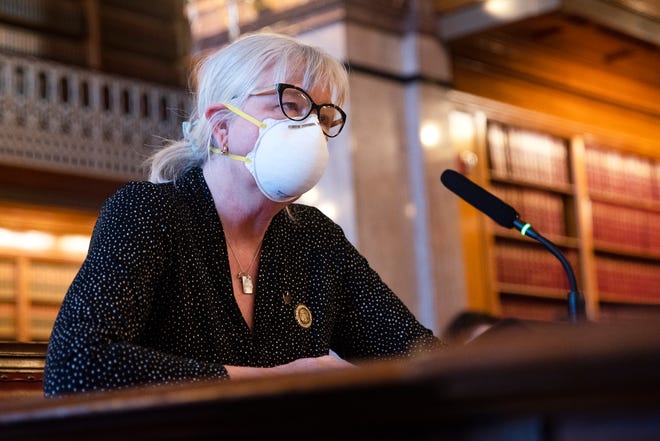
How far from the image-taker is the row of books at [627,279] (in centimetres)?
798

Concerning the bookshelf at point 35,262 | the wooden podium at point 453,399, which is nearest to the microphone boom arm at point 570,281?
the wooden podium at point 453,399

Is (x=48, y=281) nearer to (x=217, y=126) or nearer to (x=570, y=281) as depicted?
(x=217, y=126)

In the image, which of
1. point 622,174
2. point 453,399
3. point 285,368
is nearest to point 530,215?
point 622,174

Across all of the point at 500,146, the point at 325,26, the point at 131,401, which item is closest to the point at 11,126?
the point at 325,26

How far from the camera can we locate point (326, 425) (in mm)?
892

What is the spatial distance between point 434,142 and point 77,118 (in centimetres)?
330

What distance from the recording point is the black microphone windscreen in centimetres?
226

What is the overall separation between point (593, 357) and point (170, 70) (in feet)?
35.3

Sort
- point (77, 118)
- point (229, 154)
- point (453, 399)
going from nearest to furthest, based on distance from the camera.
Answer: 1. point (453, 399)
2. point (229, 154)
3. point (77, 118)

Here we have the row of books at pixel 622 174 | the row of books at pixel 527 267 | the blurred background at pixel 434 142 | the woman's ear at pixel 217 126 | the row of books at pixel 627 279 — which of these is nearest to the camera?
the woman's ear at pixel 217 126

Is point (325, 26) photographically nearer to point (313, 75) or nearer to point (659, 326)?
point (313, 75)

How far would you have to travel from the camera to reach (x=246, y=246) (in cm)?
224

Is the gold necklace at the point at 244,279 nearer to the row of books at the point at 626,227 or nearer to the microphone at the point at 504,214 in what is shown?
the microphone at the point at 504,214

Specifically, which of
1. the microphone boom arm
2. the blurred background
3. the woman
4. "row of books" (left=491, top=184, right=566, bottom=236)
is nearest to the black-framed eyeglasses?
the woman
